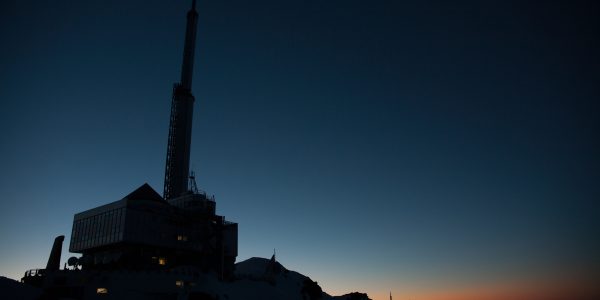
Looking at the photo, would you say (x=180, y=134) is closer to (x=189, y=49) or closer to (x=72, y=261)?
(x=189, y=49)

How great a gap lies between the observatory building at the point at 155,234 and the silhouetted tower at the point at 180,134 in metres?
2.62

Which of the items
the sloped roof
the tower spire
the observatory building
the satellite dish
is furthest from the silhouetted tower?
the satellite dish

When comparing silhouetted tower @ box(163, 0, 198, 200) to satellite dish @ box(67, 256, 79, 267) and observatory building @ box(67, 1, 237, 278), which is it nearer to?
observatory building @ box(67, 1, 237, 278)

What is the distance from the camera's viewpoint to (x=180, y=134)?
11569 cm

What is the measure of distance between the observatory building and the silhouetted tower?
2.62m

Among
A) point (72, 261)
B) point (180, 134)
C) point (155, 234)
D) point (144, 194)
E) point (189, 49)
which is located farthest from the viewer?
point (189, 49)

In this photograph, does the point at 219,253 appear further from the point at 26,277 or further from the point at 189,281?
the point at 26,277

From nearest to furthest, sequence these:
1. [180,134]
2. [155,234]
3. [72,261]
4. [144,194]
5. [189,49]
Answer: [72,261]
[155,234]
[144,194]
[180,134]
[189,49]

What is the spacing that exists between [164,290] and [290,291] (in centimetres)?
3332

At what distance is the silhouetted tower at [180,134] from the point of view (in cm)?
11106

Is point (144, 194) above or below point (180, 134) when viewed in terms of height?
below

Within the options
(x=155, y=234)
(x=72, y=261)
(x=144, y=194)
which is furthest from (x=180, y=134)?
(x=72, y=261)

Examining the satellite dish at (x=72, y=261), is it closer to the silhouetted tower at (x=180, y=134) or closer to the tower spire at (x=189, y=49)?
the silhouetted tower at (x=180, y=134)

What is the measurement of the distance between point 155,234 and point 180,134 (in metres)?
36.2
